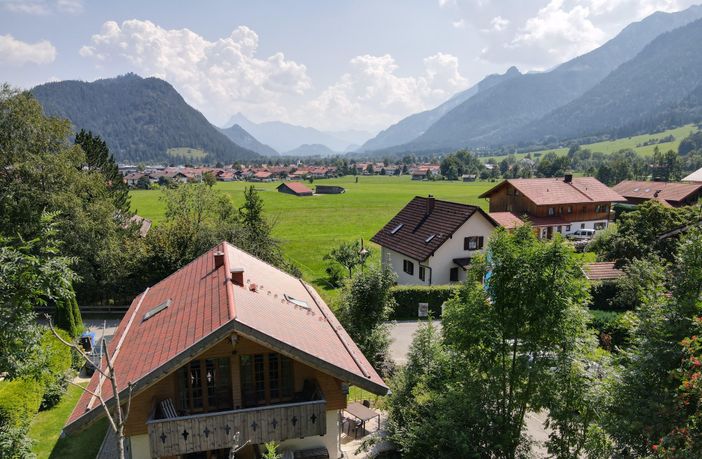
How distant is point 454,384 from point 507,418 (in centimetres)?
177

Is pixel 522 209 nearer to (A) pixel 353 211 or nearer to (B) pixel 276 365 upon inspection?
(A) pixel 353 211

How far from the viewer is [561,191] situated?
61.7 meters

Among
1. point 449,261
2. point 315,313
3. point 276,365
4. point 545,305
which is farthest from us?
point 449,261

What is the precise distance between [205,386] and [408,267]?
26.7 m

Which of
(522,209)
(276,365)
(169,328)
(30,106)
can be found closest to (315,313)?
(276,365)

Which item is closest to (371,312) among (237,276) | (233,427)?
(237,276)

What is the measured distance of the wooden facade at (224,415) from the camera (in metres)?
13.0

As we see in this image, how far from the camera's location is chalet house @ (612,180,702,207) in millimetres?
66500

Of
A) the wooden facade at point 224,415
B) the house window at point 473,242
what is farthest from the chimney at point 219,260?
the house window at point 473,242

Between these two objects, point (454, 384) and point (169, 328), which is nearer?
point (454, 384)

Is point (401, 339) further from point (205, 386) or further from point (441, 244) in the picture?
point (205, 386)

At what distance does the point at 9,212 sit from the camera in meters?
29.4

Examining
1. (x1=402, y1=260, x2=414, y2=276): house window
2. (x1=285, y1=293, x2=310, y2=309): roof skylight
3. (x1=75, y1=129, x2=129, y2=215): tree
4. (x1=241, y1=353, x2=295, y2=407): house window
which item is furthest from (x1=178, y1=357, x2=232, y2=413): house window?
(x1=75, y1=129, x2=129, y2=215): tree

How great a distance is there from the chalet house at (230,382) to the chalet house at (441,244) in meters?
20.4
